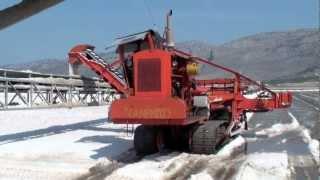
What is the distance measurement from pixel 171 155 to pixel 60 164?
266cm

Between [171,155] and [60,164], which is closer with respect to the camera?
[60,164]

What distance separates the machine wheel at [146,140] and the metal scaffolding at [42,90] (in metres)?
18.8

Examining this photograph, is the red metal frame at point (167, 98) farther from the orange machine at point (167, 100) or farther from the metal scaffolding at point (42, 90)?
the metal scaffolding at point (42, 90)

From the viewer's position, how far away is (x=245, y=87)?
690 inches

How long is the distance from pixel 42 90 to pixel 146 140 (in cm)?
2479

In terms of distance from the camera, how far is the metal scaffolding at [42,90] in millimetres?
33906

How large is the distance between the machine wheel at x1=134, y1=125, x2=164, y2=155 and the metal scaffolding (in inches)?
739

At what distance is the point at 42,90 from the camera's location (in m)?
37.2

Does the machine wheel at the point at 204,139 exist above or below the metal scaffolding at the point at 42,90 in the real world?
below

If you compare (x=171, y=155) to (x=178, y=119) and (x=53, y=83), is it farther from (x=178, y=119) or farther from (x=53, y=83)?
(x=53, y=83)

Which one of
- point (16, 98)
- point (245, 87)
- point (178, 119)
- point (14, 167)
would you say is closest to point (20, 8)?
point (14, 167)

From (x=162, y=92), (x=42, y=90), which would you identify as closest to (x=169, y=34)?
(x=162, y=92)

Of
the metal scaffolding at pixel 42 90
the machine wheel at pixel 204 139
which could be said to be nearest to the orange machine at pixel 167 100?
the machine wheel at pixel 204 139

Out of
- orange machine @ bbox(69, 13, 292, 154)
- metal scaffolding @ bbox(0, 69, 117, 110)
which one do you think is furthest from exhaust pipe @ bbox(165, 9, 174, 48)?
metal scaffolding @ bbox(0, 69, 117, 110)
